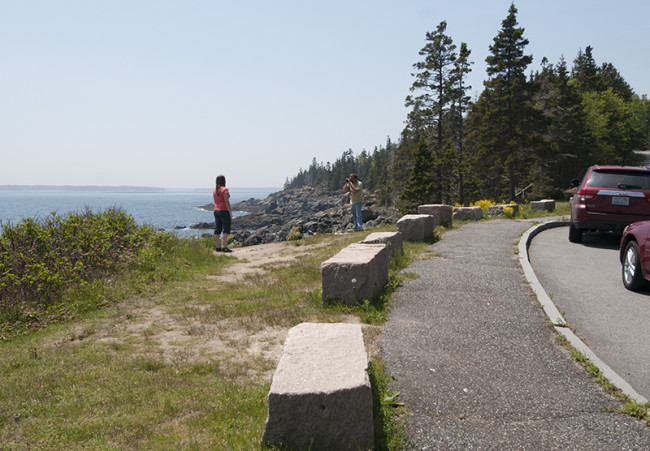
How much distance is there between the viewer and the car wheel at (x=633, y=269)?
6879 mm

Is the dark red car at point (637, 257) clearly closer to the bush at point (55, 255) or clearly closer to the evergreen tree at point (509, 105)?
the bush at point (55, 255)

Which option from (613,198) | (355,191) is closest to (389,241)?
(613,198)

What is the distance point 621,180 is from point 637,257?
15.0 feet

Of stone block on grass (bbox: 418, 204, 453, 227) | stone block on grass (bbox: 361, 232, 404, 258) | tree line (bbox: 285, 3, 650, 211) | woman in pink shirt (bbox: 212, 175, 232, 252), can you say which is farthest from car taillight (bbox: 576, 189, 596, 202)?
tree line (bbox: 285, 3, 650, 211)

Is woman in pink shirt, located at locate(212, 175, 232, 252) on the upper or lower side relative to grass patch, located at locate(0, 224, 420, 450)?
upper

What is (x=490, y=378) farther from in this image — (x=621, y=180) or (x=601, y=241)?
(x=601, y=241)

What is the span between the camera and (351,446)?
2693 millimetres

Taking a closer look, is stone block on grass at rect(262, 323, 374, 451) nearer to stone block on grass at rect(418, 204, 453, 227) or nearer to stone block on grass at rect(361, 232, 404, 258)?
stone block on grass at rect(361, 232, 404, 258)

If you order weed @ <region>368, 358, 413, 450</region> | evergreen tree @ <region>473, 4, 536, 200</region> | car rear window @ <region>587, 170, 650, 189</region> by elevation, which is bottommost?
weed @ <region>368, 358, 413, 450</region>

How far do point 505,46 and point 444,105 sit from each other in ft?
27.9

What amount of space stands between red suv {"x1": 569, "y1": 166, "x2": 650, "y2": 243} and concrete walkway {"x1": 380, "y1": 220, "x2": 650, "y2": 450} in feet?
17.8

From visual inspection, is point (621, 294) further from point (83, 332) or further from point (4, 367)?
point (4, 367)

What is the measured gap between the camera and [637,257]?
22.7 feet

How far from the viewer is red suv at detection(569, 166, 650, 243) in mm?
10314
